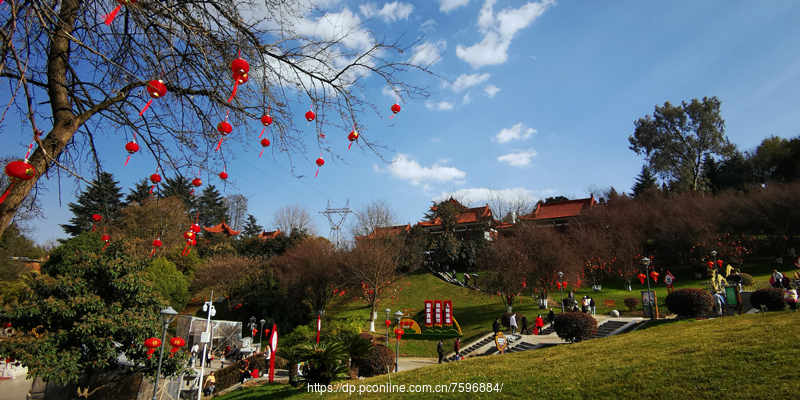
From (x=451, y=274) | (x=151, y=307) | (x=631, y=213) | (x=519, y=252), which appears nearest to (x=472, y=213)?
(x=451, y=274)

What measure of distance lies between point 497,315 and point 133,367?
22.1 m

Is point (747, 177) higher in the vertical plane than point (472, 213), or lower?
higher

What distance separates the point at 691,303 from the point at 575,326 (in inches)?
196

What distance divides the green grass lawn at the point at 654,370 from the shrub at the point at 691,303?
3.90 meters

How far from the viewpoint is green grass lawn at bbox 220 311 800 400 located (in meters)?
6.62

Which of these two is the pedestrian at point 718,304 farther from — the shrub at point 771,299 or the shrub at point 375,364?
the shrub at point 375,364

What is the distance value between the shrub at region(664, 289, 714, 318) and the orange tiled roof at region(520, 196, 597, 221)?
2725 cm

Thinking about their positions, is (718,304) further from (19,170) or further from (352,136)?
(19,170)

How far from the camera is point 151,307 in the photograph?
39.7ft

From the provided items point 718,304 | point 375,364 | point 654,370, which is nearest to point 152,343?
point 375,364

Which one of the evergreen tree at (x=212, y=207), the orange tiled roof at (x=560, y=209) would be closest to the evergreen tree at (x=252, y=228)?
the evergreen tree at (x=212, y=207)

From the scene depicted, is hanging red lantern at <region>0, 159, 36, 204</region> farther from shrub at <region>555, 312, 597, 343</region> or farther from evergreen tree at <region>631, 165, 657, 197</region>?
evergreen tree at <region>631, 165, 657, 197</region>

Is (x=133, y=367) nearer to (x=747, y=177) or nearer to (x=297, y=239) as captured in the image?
(x=297, y=239)

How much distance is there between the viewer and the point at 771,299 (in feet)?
45.9
